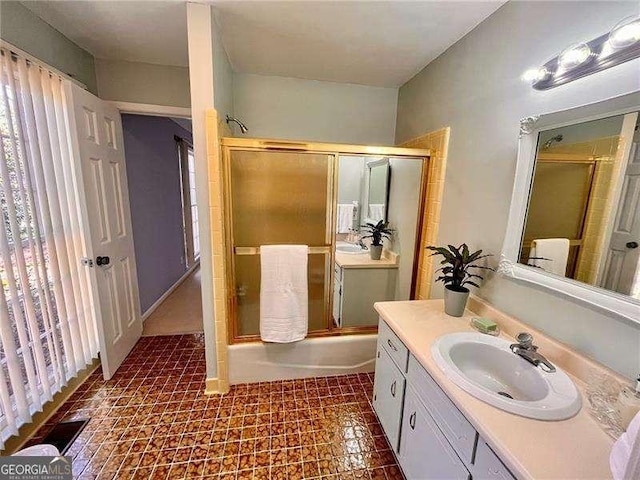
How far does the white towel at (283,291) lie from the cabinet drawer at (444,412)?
35.0 inches

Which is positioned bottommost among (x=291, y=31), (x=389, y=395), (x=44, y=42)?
(x=389, y=395)

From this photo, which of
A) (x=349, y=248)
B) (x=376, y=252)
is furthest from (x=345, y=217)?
(x=376, y=252)

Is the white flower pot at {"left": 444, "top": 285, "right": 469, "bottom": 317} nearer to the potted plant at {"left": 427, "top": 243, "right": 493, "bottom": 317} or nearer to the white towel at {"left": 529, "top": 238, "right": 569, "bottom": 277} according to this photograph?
the potted plant at {"left": 427, "top": 243, "right": 493, "bottom": 317}

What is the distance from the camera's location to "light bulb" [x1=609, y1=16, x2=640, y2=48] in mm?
803

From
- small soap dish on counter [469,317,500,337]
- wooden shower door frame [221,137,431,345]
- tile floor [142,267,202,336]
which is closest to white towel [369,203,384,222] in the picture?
wooden shower door frame [221,137,431,345]

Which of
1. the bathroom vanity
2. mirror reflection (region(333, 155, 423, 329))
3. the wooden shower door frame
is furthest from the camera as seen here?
the bathroom vanity

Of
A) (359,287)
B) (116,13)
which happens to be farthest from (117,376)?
(116,13)

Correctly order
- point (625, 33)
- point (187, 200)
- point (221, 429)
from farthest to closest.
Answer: point (187, 200) < point (221, 429) < point (625, 33)

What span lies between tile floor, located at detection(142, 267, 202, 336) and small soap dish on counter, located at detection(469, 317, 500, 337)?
8.13 ft

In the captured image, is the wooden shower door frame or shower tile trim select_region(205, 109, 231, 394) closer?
shower tile trim select_region(205, 109, 231, 394)

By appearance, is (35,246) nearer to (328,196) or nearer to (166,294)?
(328,196)

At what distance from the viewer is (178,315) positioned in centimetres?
296

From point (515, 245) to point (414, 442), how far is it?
1.03m

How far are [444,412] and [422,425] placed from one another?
0.21 meters
